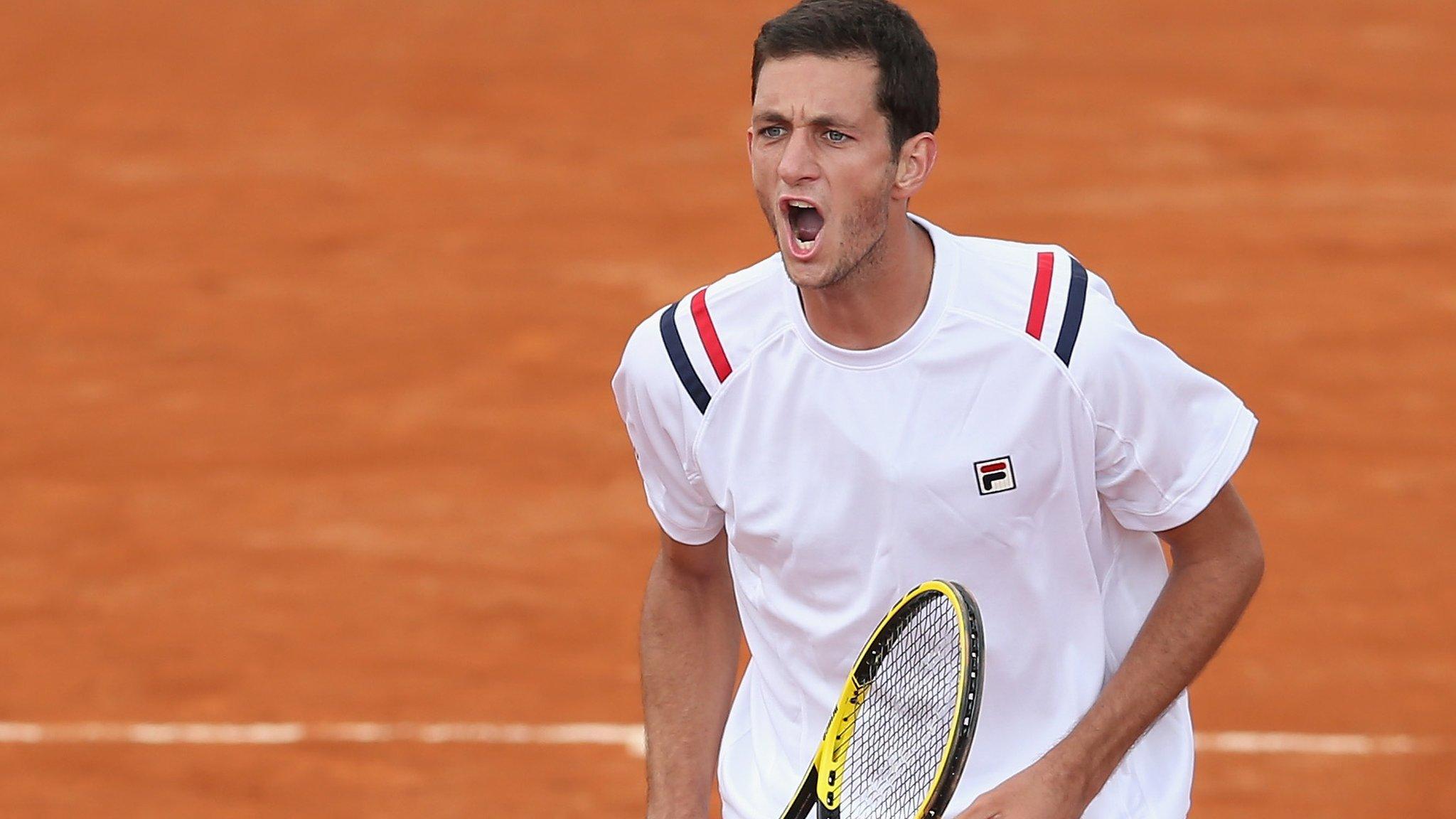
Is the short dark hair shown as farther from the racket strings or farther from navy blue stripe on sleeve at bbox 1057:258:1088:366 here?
the racket strings

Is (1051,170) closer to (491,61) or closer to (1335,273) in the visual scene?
(1335,273)

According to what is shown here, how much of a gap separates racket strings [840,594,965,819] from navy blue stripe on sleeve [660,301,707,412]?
58 cm

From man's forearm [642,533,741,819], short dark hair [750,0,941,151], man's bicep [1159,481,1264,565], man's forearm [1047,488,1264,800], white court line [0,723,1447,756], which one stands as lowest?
white court line [0,723,1447,756]

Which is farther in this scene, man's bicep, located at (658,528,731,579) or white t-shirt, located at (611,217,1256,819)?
man's bicep, located at (658,528,731,579)

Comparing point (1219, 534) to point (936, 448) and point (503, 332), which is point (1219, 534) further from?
point (503, 332)

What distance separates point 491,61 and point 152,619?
8.18m

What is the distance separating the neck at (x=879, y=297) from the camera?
138 inches

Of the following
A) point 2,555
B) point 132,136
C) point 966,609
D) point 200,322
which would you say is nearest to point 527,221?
point 200,322

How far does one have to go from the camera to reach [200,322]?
1176 cm

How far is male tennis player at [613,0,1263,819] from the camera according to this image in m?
3.39

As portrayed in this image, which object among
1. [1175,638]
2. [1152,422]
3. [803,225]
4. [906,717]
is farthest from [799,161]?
[1175,638]

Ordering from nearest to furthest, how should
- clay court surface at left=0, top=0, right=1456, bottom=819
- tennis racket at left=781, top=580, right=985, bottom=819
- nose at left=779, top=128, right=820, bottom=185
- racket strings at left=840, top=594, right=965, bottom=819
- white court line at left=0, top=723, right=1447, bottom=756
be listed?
tennis racket at left=781, top=580, right=985, bottom=819 < racket strings at left=840, top=594, right=965, bottom=819 < nose at left=779, top=128, right=820, bottom=185 < white court line at left=0, top=723, right=1447, bottom=756 < clay court surface at left=0, top=0, right=1456, bottom=819

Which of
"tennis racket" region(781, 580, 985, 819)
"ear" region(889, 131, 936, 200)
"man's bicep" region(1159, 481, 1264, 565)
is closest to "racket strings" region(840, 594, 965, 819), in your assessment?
"tennis racket" region(781, 580, 985, 819)

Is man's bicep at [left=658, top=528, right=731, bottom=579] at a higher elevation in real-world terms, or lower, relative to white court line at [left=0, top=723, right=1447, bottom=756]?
higher
